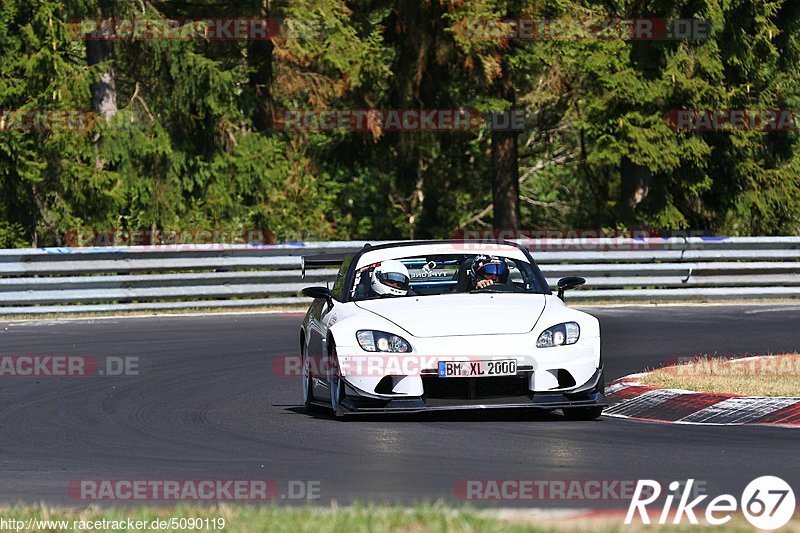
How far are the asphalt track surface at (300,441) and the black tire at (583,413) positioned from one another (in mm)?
123

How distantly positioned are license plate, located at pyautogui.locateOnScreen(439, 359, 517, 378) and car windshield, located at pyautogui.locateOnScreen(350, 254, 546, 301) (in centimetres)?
143

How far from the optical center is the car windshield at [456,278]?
11891 mm

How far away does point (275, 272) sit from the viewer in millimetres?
23469

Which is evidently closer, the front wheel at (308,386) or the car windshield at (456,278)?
the car windshield at (456,278)

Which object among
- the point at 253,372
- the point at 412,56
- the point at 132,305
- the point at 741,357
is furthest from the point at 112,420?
the point at 412,56

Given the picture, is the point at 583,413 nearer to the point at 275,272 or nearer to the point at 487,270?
the point at 487,270

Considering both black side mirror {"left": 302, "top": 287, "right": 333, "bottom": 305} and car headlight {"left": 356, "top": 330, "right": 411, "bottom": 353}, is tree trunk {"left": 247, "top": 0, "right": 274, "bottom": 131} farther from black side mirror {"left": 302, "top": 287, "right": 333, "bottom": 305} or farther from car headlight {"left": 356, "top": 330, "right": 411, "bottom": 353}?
car headlight {"left": 356, "top": 330, "right": 411, "bottom": 353}

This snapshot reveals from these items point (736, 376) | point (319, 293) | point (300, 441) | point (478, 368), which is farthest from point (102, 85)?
point (300, 441)

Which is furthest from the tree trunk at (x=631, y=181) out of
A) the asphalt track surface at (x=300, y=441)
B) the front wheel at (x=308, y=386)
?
the front wheel at (x=308, y=386)

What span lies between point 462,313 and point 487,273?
1201mm

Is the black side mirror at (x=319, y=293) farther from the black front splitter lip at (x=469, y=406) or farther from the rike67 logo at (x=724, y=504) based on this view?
the rike67 logo at (x=724, y=504)

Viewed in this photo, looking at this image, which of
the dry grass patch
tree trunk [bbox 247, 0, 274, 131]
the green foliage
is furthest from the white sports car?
tree trunk [bbox 247, 0, 274, 131]

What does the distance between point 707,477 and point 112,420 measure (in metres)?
5.27

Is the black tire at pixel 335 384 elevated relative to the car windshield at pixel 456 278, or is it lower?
lower
